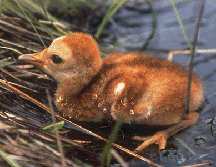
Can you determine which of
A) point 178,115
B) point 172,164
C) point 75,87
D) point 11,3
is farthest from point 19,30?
point 172,164

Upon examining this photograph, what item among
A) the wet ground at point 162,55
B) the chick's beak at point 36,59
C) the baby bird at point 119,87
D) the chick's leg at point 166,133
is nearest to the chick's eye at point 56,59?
the baby bird at point 119,87

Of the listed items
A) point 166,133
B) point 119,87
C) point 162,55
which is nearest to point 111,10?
point 162,55

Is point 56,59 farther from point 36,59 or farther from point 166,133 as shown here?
point 166,133

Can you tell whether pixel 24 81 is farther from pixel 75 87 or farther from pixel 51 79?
pixel 75 87

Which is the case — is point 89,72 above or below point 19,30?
below

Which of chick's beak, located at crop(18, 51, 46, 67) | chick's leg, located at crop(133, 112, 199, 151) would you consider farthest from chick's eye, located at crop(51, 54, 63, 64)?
chick's leg, located at crop(133, 112, 199, 151)

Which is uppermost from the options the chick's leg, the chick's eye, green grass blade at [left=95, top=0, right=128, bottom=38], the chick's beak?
green grass blade at [left=95, top=0, right=128, bottom=38]

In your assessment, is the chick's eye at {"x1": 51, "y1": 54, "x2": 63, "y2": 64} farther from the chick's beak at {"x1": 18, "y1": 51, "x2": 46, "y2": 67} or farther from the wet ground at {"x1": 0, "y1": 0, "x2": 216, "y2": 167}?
the wet ground at {"x1": 0, "y1": 0, "x2": 216, "y2": 167}
